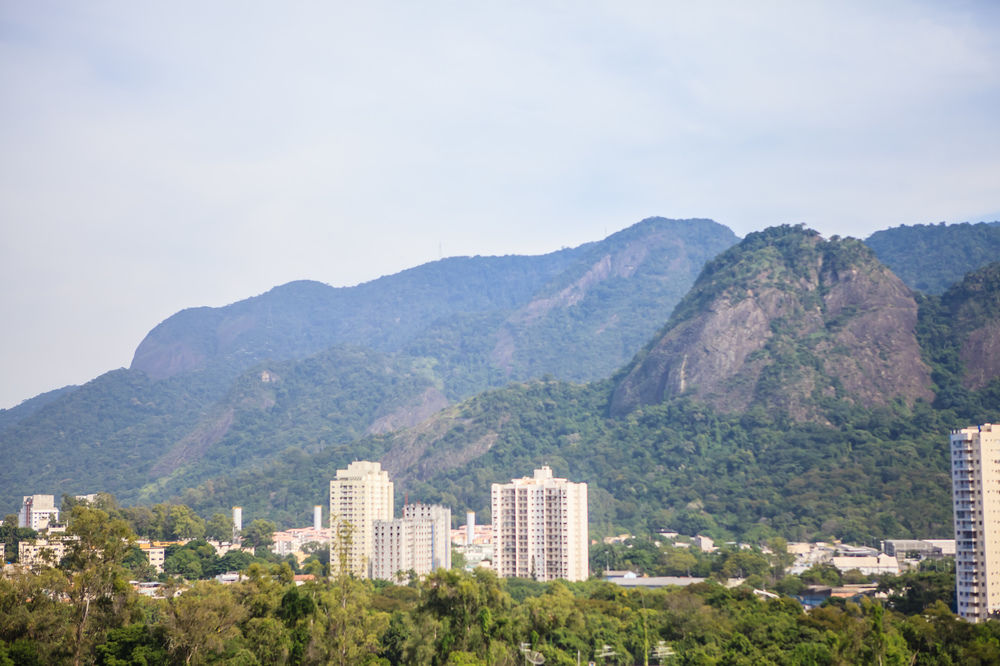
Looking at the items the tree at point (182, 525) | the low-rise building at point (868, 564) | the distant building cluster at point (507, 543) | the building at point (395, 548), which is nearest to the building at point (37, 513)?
the distant building cluster at point (507, 543)

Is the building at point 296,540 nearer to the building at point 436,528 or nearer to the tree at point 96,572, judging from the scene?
the building at point 436,528

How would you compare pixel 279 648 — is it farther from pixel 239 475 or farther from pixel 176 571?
pixel 239 475

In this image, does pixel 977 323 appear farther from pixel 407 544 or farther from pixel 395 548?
pixel 395 548

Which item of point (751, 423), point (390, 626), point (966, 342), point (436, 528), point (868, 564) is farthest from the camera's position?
point (966, 342)

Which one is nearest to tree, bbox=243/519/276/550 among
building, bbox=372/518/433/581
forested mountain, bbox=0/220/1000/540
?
building, bbox=372/518/433/581

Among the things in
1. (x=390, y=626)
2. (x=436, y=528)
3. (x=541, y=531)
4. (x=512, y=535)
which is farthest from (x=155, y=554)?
(x=390, y=626)

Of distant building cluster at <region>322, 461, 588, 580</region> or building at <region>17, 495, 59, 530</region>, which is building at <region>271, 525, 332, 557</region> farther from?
building at <region>17, 495, 59, 530</region>

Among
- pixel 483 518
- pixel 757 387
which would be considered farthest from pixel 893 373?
pixel 483 518

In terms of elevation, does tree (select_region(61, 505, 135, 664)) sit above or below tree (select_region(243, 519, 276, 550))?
above
